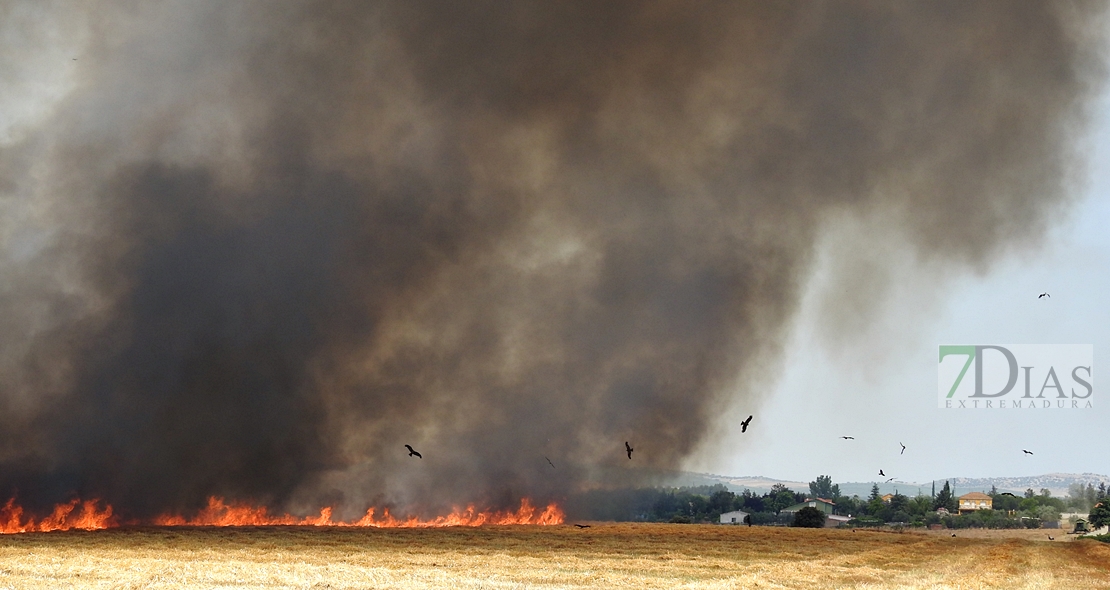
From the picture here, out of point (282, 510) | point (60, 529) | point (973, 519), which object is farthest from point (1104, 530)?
point (60, 529)

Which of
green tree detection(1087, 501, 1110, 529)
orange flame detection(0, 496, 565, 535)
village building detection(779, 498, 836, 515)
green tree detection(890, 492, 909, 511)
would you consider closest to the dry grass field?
orange flame detection(0, 496, 565, 535)

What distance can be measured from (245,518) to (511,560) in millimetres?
24975

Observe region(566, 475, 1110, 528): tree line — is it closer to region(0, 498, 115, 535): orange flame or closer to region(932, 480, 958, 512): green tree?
region(932, 480, 958, 512): green tree

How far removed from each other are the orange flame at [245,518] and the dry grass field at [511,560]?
205 inches

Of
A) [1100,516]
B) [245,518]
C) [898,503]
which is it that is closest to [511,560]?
[245,518]

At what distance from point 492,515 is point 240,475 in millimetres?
15489

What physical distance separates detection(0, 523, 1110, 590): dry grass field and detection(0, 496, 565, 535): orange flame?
5213 mm

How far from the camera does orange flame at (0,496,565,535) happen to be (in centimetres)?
4038

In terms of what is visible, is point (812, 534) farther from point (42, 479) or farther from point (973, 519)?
point (42, 479)

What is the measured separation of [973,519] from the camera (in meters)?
70.5

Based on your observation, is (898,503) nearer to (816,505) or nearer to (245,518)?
(816,505)

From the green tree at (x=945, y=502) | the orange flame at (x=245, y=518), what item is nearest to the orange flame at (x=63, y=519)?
the orange flame at (x=245, y=518)

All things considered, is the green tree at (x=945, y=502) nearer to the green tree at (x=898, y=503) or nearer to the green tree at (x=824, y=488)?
the green tree at (x=898, y=503)

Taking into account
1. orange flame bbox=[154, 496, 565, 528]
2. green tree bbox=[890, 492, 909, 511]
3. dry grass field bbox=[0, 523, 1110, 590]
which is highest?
green tree bbox=[890, 492, 909, 511]
